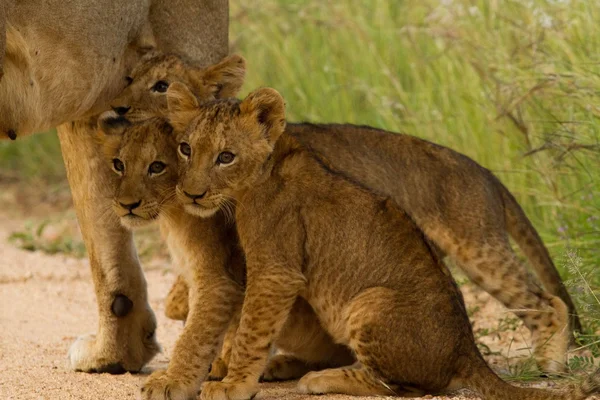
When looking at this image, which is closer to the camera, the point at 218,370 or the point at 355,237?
the point at 355,237

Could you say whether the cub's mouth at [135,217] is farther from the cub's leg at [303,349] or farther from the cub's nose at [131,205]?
the cub's leg at [303,349]

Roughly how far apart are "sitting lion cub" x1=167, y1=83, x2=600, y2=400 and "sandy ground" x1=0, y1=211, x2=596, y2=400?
7.4 inches

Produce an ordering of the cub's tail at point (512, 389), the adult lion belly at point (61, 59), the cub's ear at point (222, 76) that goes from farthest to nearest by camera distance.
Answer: the cub's ear at point (222, 76), the adult lion belly at point (61, 59), the cub's tail at point (512, 389)

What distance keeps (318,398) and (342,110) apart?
168 inches

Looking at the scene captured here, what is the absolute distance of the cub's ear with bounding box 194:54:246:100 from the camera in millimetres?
5102

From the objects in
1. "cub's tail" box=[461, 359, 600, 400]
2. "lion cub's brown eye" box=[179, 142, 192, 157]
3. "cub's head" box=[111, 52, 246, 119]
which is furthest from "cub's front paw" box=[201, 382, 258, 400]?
"cub's head" box=[111, 52, 246, 119]

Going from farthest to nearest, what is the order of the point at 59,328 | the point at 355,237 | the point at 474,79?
the point at 474,79 < the point at 59,328 < the point at 355,237

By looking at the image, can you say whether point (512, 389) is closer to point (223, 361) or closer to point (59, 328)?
point (223, 361)

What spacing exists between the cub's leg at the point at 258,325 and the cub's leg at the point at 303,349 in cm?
37

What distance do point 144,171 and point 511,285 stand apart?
1.70 meters

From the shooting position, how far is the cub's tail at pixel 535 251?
539cm

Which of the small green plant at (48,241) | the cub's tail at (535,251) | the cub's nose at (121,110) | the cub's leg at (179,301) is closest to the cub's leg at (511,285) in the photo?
the cub's tail at (535,251)

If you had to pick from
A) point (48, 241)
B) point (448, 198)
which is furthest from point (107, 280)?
point (48, 241)

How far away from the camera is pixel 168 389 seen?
4340 mm
